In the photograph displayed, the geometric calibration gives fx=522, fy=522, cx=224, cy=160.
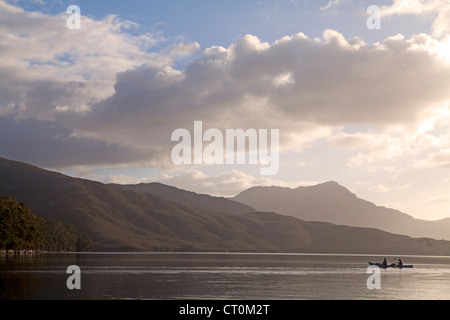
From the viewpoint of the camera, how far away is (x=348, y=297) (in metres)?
91.2

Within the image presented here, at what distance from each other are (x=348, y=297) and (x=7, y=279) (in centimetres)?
6731
